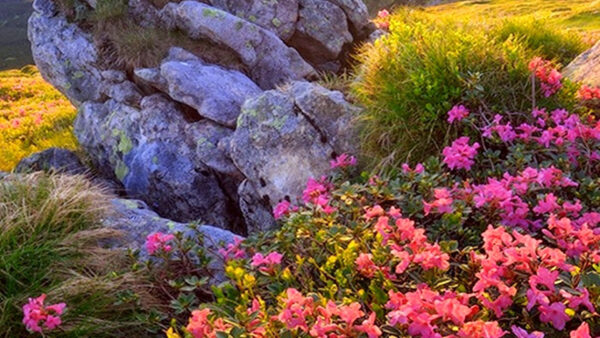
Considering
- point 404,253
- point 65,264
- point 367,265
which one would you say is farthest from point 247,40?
point 404,253

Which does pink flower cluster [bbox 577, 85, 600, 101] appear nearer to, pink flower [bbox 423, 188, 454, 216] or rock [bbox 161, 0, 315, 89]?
pink flower [bbox 423, 188, 454, 216]

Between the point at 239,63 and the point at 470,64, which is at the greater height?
the point at 470,64

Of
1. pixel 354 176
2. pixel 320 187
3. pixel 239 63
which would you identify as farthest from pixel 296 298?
pixel 239 63

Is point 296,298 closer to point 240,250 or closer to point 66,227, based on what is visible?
point 240,250

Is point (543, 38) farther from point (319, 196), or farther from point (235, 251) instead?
point (235, 251)

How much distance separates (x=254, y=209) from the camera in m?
8.34

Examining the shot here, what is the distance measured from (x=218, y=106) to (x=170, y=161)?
4.72ft

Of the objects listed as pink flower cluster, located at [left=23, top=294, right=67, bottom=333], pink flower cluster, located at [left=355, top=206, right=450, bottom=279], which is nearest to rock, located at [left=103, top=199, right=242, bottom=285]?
pink flower cluster, located at [left=23, top=294, right=67, bottom=333]

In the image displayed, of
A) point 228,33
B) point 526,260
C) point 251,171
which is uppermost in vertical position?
point 526,260

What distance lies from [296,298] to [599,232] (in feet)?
7.21

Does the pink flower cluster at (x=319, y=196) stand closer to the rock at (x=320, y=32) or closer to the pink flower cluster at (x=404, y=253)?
the pink flower cluster at (x=404, y=253)

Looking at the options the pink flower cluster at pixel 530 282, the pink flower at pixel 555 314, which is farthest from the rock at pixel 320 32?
the pink flower at pixel 555 314

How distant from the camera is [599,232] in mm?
3521

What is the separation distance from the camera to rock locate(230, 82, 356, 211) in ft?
25.8
